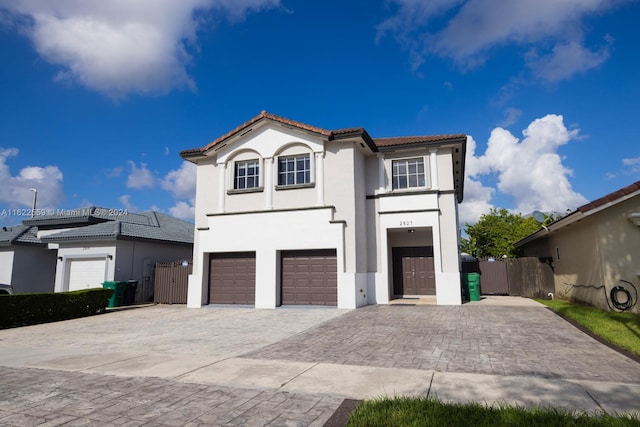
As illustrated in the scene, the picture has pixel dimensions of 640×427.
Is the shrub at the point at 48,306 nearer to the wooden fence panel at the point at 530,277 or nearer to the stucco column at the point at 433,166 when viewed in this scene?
the stucco column at the point at 433,166

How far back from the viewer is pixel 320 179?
16.1 meters

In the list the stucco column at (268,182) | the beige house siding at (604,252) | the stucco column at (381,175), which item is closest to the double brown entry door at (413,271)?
the stucco column at (381,175)

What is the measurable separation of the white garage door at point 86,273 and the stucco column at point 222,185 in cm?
719

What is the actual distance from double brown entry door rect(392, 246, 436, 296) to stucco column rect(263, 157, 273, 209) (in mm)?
6886

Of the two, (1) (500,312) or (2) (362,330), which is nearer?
(2) (362,330)

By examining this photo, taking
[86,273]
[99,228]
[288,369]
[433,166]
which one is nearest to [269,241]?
[433,166]

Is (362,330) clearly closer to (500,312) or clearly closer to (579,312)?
(500,312)

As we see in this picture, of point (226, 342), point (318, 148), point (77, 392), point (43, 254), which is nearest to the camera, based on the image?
point (77, 392)

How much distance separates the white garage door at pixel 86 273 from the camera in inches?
758

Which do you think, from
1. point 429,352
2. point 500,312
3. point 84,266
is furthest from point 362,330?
point 84,266

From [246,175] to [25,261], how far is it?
49.9ft

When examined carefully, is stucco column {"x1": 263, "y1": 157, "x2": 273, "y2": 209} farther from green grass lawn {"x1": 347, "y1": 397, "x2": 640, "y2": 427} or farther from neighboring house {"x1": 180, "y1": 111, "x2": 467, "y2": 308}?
green grass lawn {"x1": 347, "y1": 397, "x2": 640, "y2": 427}

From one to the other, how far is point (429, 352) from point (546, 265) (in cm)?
1413

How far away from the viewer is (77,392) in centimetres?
518
